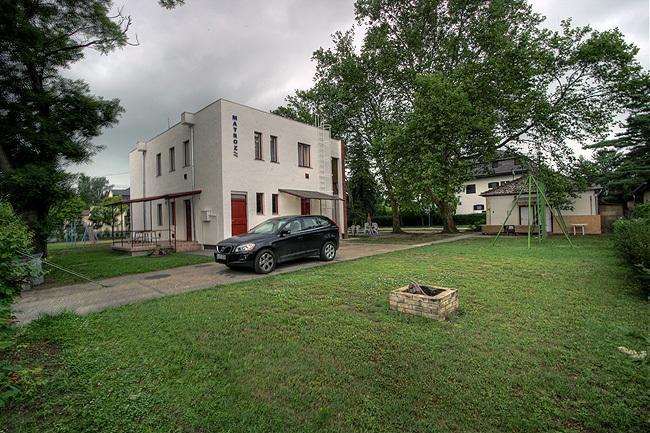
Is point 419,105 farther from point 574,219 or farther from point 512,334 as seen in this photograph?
point 512,334

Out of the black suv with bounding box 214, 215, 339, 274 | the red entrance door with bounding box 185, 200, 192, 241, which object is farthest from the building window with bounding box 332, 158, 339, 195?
the black suv with bounding box 214, 215, 339, 274

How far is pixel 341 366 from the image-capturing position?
306 centimetres

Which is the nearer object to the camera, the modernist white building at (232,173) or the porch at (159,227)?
the modernist white building at (232,173)

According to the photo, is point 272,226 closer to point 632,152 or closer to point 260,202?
point 260,202

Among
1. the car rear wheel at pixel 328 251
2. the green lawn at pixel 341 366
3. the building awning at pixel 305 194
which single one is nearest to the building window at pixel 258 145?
the building awning at pixel 305 194

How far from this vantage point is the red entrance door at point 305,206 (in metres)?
17.3

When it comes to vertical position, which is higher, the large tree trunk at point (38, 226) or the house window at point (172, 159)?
the house window at point (172, 159)

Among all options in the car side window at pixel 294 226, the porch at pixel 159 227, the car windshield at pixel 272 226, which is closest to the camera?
the car windshield at pixel 272 226

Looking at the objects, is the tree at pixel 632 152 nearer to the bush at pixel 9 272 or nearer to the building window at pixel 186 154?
the building window at pixel 186 154

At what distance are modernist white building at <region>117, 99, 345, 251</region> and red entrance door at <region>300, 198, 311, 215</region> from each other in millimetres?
57

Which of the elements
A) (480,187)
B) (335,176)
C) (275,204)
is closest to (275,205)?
(275,204)

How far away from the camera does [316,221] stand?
10422 millimetres

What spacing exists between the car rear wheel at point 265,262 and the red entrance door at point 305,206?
8.55 m

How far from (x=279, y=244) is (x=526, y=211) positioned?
19624 millimetres
